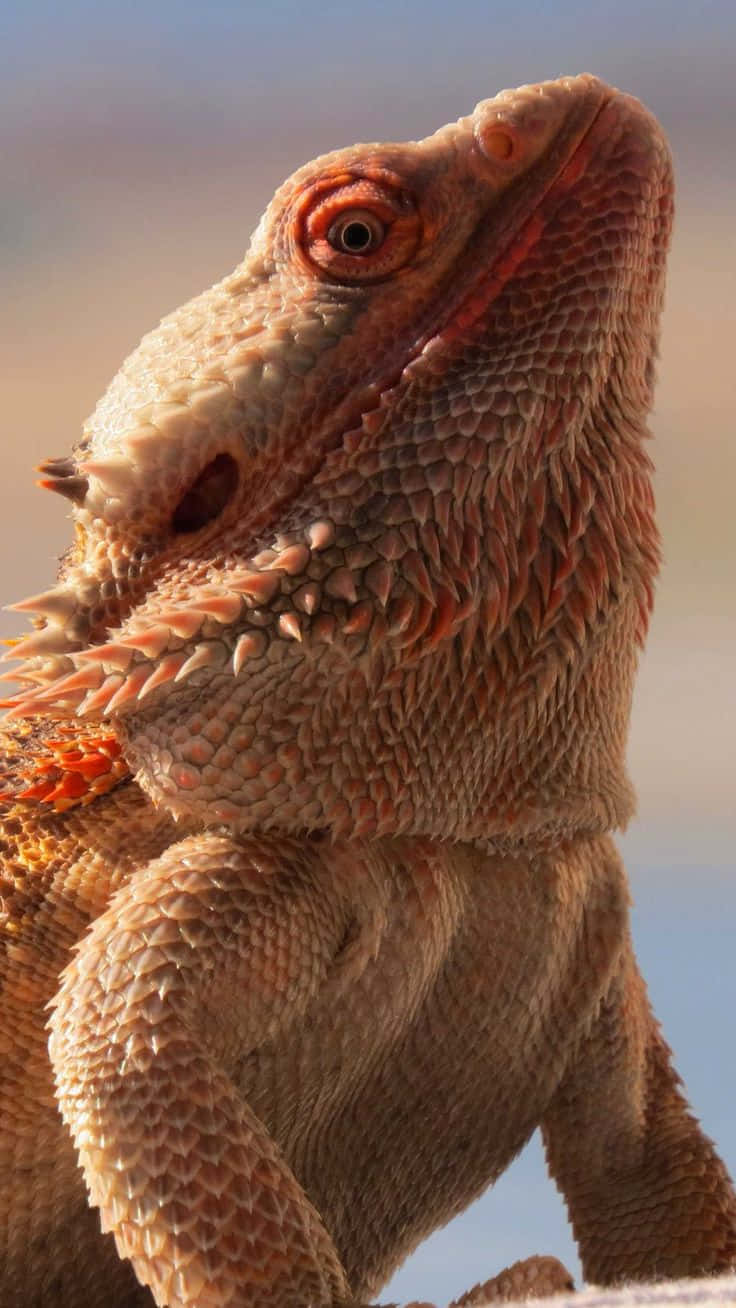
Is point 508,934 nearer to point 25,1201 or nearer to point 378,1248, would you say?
point 378,1248

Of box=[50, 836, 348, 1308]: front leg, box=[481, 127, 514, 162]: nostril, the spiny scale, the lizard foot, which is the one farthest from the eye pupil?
the lizard foot

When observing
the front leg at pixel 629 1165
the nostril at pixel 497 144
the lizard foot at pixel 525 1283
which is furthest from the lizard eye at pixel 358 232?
the lizard foot at pixel 525 1283

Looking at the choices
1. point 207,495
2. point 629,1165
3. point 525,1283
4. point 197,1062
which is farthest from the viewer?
point 629,1165

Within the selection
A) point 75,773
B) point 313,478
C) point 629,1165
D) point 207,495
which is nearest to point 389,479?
point 313,478

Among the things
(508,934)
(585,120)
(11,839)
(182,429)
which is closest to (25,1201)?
(11,839)

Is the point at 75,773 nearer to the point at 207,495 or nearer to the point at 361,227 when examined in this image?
the point at 207,495

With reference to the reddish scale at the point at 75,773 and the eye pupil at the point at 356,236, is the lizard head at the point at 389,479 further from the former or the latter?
the reddish scale at the point at 75,773
